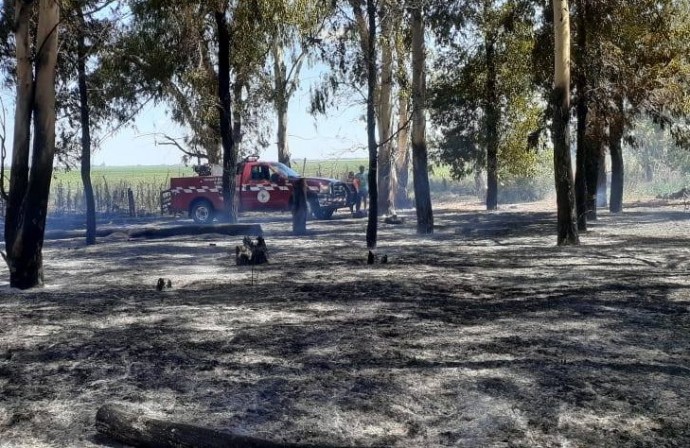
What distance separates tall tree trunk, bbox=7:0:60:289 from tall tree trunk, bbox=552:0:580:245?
9.45 m

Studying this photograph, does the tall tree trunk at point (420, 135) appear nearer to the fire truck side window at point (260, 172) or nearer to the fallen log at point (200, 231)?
the fallen log at point (200, 231)

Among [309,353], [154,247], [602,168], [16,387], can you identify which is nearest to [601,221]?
[602,168]

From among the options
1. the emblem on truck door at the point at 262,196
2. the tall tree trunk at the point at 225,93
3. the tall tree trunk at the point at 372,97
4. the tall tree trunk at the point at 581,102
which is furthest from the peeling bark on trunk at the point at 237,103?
the tall tree trunk at the point at 581,102

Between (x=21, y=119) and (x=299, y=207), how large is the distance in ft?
33.5

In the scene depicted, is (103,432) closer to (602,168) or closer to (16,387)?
(16,387)

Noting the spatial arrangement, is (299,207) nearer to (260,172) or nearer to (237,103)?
(237,103)

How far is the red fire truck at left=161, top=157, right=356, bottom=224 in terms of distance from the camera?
26500mm

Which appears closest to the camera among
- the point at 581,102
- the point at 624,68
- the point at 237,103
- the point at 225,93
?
the point at 581,102

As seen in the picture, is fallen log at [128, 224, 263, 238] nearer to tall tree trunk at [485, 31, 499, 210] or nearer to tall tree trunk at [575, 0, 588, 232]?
tall tree trunk at [575, 0, 588, 232]

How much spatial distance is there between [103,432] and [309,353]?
2419 mm

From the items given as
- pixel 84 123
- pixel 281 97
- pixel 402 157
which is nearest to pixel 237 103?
pixel 281 97

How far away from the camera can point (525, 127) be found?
27.5 metres

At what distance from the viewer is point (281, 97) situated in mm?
24516

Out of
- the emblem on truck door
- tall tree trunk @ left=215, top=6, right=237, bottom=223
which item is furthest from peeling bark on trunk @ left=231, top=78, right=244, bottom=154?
the emblem on truck door
